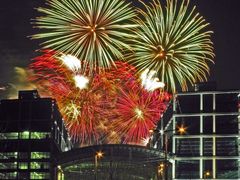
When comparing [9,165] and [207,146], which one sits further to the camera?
[9,165]

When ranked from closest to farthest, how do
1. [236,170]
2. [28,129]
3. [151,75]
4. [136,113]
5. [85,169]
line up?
[151,75] → [136,113] → [236,170] → [85,169] → [28,129]

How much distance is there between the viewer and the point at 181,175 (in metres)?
113

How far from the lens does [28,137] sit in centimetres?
12938

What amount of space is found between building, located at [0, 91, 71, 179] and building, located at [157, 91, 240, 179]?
30712mm

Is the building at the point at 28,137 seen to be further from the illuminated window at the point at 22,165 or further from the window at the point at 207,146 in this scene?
the window at the point at 207,146

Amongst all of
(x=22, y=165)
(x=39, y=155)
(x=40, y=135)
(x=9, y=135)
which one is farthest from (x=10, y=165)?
(x=40, y=135)

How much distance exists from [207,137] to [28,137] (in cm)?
4418

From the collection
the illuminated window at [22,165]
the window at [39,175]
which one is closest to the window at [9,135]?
the illuminated window at [22,165]

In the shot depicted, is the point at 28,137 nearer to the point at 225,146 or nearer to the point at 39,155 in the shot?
the point at 39,155

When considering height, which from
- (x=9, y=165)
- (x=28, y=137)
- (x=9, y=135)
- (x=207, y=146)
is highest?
(x=9, y=135)

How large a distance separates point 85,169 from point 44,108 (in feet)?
68.9

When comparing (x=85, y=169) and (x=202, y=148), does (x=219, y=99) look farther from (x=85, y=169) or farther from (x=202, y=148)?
(x=85, y=169)

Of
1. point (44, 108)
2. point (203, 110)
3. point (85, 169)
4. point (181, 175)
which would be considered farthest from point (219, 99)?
point (44, 108)

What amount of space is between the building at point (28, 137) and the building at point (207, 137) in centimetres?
3071
